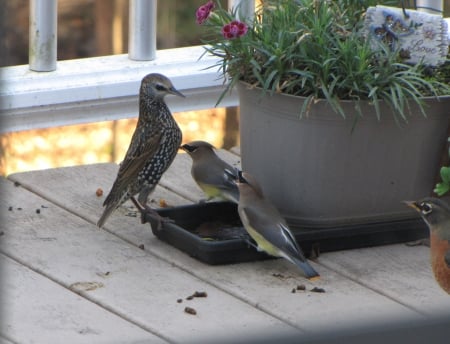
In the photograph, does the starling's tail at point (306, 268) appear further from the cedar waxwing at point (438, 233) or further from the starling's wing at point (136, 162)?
the starling's wing at point (136, 162)

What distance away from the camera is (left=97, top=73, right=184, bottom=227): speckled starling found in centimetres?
371

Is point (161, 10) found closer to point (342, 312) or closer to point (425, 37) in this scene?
point (425, 37)

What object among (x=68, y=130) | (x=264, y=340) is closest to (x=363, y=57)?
(x=264, y=340)

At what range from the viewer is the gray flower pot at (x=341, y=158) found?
11.1 ft

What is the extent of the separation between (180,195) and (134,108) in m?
0.59

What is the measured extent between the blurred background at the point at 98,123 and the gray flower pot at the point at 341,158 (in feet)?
7.49

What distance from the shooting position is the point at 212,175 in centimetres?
364

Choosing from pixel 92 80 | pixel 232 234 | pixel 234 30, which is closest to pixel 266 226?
pixel 232 234

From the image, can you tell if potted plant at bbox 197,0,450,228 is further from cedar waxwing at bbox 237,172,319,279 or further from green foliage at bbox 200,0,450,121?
cedar waxwing at bbox 237,172,319,279

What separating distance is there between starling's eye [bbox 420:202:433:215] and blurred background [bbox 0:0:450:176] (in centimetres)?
259

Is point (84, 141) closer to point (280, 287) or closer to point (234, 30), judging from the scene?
point (234, 30)

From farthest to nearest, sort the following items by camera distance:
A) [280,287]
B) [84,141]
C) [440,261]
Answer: [84,141] < [280,287] < [440,261]

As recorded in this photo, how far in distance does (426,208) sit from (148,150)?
3.52 feet

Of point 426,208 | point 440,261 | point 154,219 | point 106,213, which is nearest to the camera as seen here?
point 440,261
